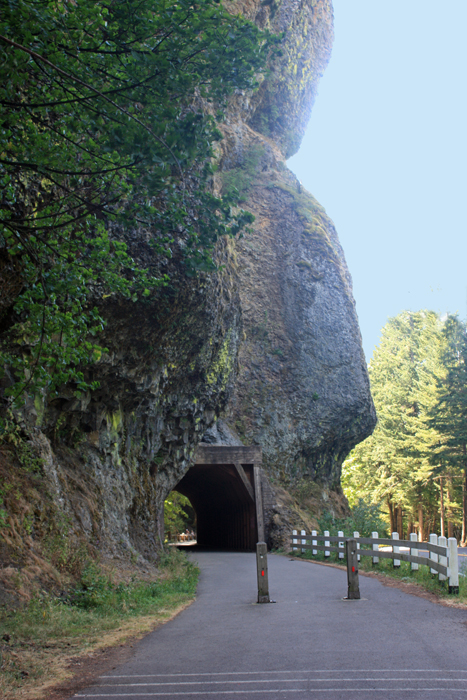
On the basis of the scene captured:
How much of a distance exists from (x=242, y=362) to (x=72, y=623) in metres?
24.8

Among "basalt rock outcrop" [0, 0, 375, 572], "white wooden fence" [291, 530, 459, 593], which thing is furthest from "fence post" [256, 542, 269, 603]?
"basalt rock outcrop" [0, 0, 375, 572]

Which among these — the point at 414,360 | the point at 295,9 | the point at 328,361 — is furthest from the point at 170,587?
the point at 414,360

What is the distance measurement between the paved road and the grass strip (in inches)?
19.9

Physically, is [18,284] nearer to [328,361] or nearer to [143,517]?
[143,517]

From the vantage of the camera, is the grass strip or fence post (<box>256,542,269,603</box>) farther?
fence post (<box>256,542,269,603</box>)

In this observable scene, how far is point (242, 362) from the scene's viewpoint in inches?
1256

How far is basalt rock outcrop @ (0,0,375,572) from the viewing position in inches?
494

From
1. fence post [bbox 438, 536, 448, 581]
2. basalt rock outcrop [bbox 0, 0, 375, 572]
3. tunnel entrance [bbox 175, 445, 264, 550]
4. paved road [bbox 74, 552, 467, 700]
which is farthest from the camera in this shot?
tunnel entrance [bbox 175, 445, 264, 550]

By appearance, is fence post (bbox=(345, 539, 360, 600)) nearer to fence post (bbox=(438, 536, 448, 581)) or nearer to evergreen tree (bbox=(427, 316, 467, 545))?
fence post (bbox=(438, 536, 448, 581))

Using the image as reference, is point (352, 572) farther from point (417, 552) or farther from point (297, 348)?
point (297, 348)

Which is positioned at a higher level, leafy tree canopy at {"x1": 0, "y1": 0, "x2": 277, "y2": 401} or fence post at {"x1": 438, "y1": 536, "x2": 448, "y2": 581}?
leafy tree canopy at {"x1": 0, "y1": 0, "x2": 277, "y2": 401}

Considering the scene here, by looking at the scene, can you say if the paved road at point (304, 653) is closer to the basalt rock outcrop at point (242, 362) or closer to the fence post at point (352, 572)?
the fence post at point (352, 572)

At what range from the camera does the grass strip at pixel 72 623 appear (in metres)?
5.25

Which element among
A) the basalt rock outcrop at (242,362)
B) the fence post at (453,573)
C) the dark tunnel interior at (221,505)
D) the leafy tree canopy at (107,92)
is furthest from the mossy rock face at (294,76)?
the fence post at (453,573)
